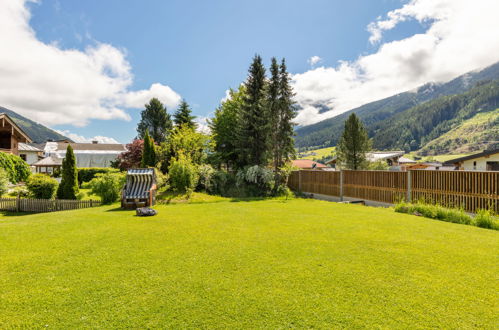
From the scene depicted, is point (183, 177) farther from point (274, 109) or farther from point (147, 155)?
point (274, 109)

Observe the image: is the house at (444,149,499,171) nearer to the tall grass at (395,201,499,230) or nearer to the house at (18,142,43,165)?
the tall grass at (395,201,499,230)

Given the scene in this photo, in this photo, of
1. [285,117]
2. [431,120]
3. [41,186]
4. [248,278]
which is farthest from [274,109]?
[431,120]

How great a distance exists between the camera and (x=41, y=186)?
1277 centimetres

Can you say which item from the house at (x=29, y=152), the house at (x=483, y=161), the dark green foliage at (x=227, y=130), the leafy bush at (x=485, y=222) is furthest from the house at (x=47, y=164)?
the house at (x=483, y=161)

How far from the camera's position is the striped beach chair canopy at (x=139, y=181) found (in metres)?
10.7

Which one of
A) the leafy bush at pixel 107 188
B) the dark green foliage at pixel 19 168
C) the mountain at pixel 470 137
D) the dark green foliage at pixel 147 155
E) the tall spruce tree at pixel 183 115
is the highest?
the mountain at pixel 470 137

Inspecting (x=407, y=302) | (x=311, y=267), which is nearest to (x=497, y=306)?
(x=407, y=302)

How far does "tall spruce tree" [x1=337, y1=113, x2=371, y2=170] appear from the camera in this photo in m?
22.3

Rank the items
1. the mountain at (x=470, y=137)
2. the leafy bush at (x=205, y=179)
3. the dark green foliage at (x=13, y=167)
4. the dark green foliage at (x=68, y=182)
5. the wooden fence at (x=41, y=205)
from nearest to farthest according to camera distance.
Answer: the wooden fence at (x=41, y=205) → the dark green foliage at (x=68, y=182) → the leafy bush at (x=205, y=179) → the dark green foliage at (x=13, y=167) → the mountain at (x=470, y=137)

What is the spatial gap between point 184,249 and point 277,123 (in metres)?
14.2

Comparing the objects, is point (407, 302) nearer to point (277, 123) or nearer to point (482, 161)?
point (277, 123)

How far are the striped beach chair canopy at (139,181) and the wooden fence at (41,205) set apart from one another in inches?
92.0

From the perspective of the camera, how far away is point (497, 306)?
104 inches

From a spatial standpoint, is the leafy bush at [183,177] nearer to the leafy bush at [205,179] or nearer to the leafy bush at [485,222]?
the leafy bush at [205,179]
